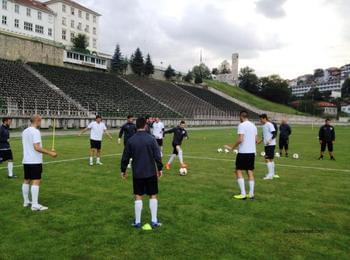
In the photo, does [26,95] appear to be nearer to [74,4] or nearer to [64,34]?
[64,34]

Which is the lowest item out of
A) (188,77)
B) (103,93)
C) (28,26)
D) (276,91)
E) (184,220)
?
(184,220)

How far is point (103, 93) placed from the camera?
63.5 m

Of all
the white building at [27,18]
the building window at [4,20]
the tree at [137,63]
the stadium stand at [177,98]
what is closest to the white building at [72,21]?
the white building at [27,18]

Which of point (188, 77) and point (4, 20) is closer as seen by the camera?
point (4, 20)

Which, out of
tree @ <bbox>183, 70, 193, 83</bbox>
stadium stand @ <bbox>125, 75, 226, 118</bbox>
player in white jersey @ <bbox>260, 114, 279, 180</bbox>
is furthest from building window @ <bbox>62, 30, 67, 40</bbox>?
player in white jersey @ <bbox>260, 114, 279, 180</bbox>

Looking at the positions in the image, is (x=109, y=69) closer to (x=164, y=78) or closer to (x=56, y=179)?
(x=164, y=78)

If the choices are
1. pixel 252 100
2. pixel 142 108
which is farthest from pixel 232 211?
pixel 252 100

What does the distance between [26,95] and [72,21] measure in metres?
55.8

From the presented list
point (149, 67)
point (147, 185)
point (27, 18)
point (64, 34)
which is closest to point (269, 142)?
point (147, 185)

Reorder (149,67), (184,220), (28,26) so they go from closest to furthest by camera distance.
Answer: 1. (184,220)
2. (28,26)
3. (149,67)

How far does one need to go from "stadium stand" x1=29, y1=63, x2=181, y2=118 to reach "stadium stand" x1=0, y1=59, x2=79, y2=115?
12.5 ft

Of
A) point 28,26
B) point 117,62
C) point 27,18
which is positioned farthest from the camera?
point 117,62

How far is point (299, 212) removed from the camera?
9336mm

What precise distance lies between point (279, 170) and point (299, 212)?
7.21 m
